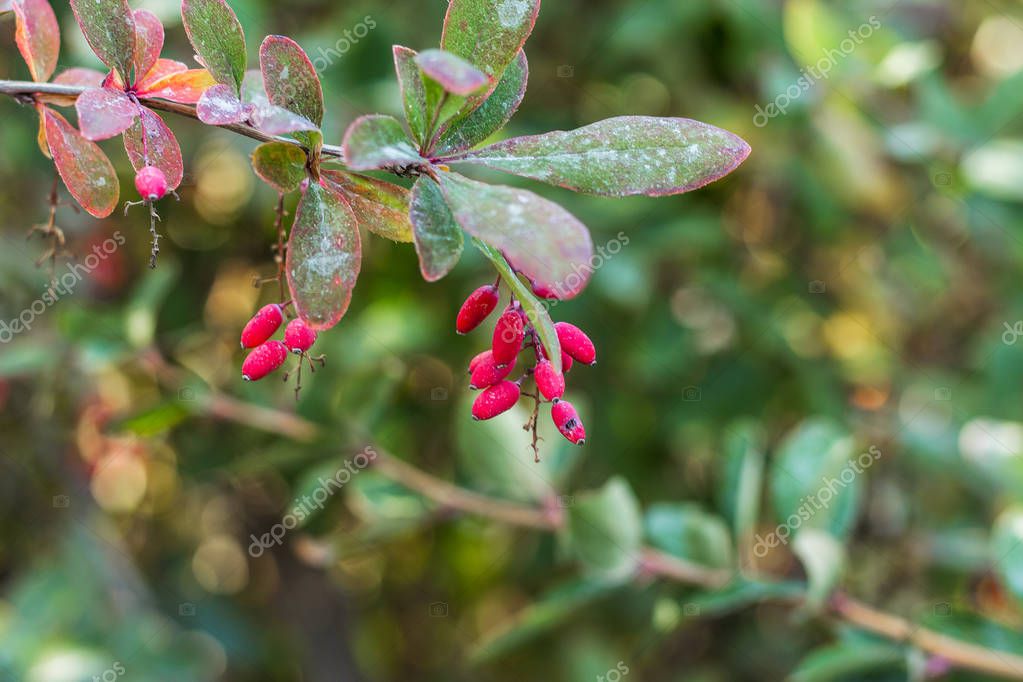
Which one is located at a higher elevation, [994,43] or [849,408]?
[994,43]

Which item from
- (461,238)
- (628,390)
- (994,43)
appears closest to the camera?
(461,238)

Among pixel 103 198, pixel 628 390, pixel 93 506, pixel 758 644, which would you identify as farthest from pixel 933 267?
pixel 93 506

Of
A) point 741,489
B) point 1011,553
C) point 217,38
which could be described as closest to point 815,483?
point 741,489

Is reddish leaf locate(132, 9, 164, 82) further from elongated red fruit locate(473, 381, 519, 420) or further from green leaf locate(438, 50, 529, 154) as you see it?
elongated red fruit locate(473, 381, 519, 420)

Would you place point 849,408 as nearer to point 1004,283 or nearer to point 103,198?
point 1004,283

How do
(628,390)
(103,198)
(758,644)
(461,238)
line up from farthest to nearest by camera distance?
(758,644) < (628,390) < (103,198) < (461,238)

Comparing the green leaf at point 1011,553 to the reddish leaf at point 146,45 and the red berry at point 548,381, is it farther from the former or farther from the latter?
the reddish leaf at point 146,45

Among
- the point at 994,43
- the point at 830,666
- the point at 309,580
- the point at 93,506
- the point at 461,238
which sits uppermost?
the point at 461,238
